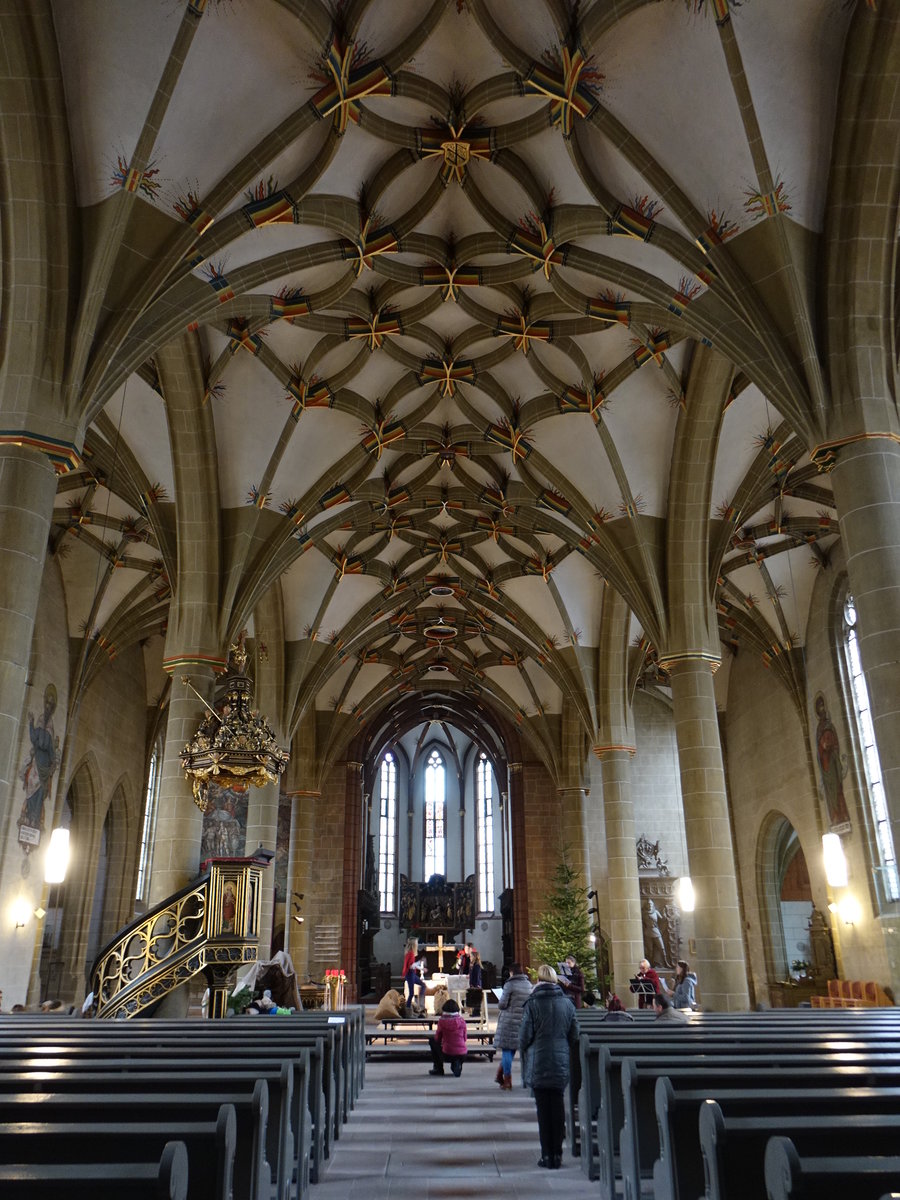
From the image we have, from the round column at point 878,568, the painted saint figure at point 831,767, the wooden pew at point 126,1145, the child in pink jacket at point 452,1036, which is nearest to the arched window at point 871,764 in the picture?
the painted saint figure at point 831,767

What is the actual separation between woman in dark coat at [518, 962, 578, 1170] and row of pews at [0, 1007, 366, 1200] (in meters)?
1.53

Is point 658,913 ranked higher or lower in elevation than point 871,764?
lower

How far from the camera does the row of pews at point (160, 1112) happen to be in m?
2.33

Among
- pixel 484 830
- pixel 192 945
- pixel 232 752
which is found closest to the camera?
pixel 192 945

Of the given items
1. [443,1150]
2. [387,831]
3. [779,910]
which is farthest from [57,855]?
[387,831]

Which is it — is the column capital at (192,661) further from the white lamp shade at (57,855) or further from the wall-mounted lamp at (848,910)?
the wall-mounted lamp at (848,910)

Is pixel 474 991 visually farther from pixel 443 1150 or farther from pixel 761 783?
pixel 443 1150

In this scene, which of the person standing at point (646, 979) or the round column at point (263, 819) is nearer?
the person standing at point (646, 979)

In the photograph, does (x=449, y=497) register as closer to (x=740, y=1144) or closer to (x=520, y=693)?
(x=520, y=693)

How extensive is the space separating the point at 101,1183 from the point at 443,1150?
5.40 metres

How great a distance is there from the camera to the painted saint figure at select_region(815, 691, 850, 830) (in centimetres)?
1836

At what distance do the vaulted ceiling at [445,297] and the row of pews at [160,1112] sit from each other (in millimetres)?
6173

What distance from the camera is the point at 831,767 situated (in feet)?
62.1

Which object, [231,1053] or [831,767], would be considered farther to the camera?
[831,767]
